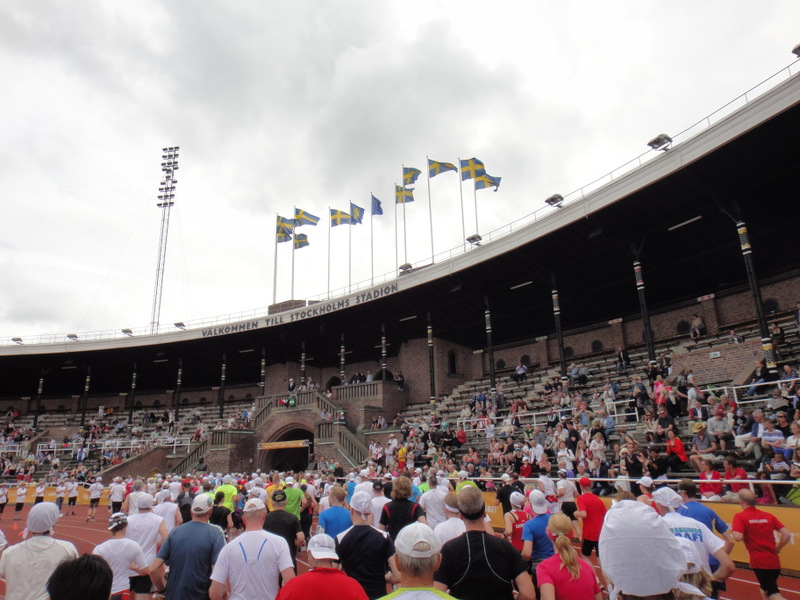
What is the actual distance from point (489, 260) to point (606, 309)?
750cm

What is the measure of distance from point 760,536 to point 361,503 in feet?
16.1

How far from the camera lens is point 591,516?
7.81 meters

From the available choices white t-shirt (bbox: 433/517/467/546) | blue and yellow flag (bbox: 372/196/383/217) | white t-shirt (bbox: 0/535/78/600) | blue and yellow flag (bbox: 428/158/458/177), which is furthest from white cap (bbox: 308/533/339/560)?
blue and yellow flag (bbox: 372/196/383/217)

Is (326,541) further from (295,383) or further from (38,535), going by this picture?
(295,383)

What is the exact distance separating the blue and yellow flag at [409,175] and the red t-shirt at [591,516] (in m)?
26.2

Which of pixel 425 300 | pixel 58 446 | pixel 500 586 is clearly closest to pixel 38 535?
pixel 500 586

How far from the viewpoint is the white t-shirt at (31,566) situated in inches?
173

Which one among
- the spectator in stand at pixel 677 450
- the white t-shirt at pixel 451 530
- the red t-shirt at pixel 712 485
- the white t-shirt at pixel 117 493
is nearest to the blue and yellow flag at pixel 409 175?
the white t-shirt at pixel 117 493

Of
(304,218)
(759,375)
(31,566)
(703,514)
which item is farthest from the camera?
(304,218)

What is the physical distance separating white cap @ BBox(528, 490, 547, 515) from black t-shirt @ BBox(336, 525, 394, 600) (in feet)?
5.10

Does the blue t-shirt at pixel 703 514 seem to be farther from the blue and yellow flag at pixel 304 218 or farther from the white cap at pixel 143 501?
the blue and yellow flag at pixel 304 218

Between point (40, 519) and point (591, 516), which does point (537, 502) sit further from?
point (40, 519)

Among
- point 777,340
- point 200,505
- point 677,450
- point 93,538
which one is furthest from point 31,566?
point 777,340

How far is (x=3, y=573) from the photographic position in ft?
14.7
